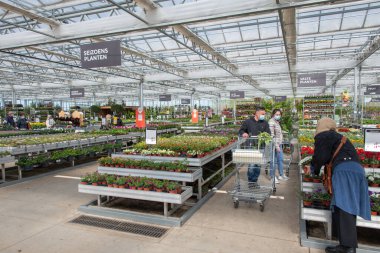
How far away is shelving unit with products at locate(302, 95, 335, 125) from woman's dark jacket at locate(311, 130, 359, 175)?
35.1ft

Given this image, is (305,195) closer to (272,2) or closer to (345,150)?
(345,150)

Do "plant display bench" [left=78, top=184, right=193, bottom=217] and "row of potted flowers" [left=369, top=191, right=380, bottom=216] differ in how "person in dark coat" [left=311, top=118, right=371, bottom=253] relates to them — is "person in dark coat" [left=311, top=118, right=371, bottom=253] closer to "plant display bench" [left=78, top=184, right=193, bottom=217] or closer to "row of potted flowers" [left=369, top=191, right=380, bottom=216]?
"row of potted flowers" [left=369, top=191, right=380, bottom=216]

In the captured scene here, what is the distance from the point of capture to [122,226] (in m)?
4.25

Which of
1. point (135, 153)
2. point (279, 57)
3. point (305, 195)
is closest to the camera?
point (305, 195)

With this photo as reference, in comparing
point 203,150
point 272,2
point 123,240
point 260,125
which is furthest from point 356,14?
point 123,240

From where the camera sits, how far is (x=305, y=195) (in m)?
4.06

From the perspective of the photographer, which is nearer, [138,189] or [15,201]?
[138,189]

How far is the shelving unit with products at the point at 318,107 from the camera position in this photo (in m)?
13.5

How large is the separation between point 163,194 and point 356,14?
8.30m

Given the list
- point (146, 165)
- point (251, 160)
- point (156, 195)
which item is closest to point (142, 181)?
point (156, 195)

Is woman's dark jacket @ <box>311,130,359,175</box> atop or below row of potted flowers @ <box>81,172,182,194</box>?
atop

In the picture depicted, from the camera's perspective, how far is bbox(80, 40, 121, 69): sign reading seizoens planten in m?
6.91

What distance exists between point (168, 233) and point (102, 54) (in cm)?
483

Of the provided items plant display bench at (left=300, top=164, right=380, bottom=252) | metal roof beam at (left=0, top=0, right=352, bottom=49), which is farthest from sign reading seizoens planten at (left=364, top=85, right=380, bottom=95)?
plant display bench at (left=300, top=164, right=380, bottom=252)
